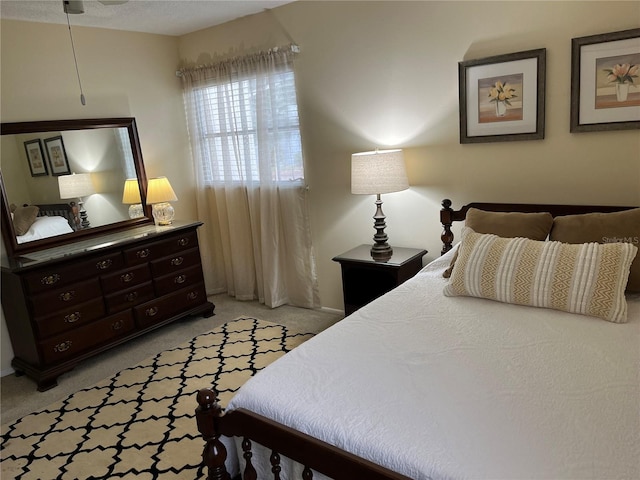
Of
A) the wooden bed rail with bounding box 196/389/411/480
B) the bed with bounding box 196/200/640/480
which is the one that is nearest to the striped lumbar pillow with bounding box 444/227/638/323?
the bed with bounding box 196/200/640/480

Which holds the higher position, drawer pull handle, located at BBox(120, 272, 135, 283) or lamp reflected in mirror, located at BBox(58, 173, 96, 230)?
lamp reflected in mirror, located at BBox(58, 173, 96, 230)

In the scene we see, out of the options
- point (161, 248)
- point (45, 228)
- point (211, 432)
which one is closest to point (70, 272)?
point (45, 228)

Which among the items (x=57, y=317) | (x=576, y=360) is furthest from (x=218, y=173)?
(x=576, y=360)

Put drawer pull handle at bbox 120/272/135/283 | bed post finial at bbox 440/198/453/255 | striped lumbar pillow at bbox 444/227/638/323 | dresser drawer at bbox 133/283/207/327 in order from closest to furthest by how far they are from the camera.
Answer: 1. striped lumbar pillow at bbox 444/227/638/323
2. bed post finial at bbox 440/198/453/255
3. drawer pull handle at bbox 120/272/135/283
4. dresser drawer at bbox 133/283/207/327

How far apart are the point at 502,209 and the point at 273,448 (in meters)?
1.98

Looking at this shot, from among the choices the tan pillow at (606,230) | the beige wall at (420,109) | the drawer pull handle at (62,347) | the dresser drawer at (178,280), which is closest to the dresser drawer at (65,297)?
the drawer pull handle at (62,347)

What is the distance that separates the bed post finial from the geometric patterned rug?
1.24 metres

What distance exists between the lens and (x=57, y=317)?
10.2 feet

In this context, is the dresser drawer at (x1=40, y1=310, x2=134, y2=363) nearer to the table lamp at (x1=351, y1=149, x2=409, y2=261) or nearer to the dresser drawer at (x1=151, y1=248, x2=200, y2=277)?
the dresser drawer at (x1=151, y1=248, x2=200, y2=277)

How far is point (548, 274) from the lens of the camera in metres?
2.03


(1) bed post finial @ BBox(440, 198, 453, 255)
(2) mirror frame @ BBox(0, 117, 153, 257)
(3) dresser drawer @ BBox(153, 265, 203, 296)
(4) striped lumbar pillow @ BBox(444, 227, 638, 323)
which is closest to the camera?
(4) striped lumbar pillow @ BBox(444, 227, 638, 323)

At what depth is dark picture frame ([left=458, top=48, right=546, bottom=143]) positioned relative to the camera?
262 centimetres

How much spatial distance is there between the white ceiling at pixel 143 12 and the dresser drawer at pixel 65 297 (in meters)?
1.85

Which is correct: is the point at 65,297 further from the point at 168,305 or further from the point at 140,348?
the point at 168,305
